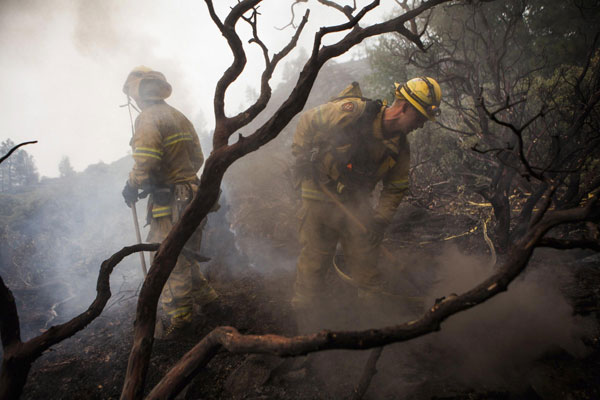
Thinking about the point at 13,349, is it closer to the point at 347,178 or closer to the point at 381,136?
the point at 347,178

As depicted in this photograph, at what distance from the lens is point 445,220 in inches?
201

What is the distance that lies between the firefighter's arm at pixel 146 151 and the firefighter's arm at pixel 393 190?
2.65m

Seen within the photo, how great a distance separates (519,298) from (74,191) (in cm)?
1603

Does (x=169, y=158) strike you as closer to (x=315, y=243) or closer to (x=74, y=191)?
(x=315, y=243)

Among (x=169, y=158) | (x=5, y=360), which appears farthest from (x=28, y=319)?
(x=5, y=360)

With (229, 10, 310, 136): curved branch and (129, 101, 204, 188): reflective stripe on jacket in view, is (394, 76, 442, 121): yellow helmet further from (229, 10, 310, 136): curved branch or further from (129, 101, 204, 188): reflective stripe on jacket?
(129, 101, 204, 188): reflective stripe on jacket

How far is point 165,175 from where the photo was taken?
316 cm

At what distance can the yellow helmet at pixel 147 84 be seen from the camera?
3.19 meters

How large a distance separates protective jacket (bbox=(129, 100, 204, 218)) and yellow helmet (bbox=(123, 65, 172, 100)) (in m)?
0.11

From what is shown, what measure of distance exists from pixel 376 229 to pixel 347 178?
0.70m

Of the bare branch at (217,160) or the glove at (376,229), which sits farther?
the glove at (376,229)

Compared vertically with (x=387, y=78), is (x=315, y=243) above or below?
below

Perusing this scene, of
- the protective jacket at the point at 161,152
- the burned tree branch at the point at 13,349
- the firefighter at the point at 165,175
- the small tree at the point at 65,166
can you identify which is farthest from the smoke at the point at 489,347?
the small tree at the point at 65,166

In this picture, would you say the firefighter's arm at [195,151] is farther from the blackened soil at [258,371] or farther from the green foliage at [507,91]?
the green foliage at [507,91]
